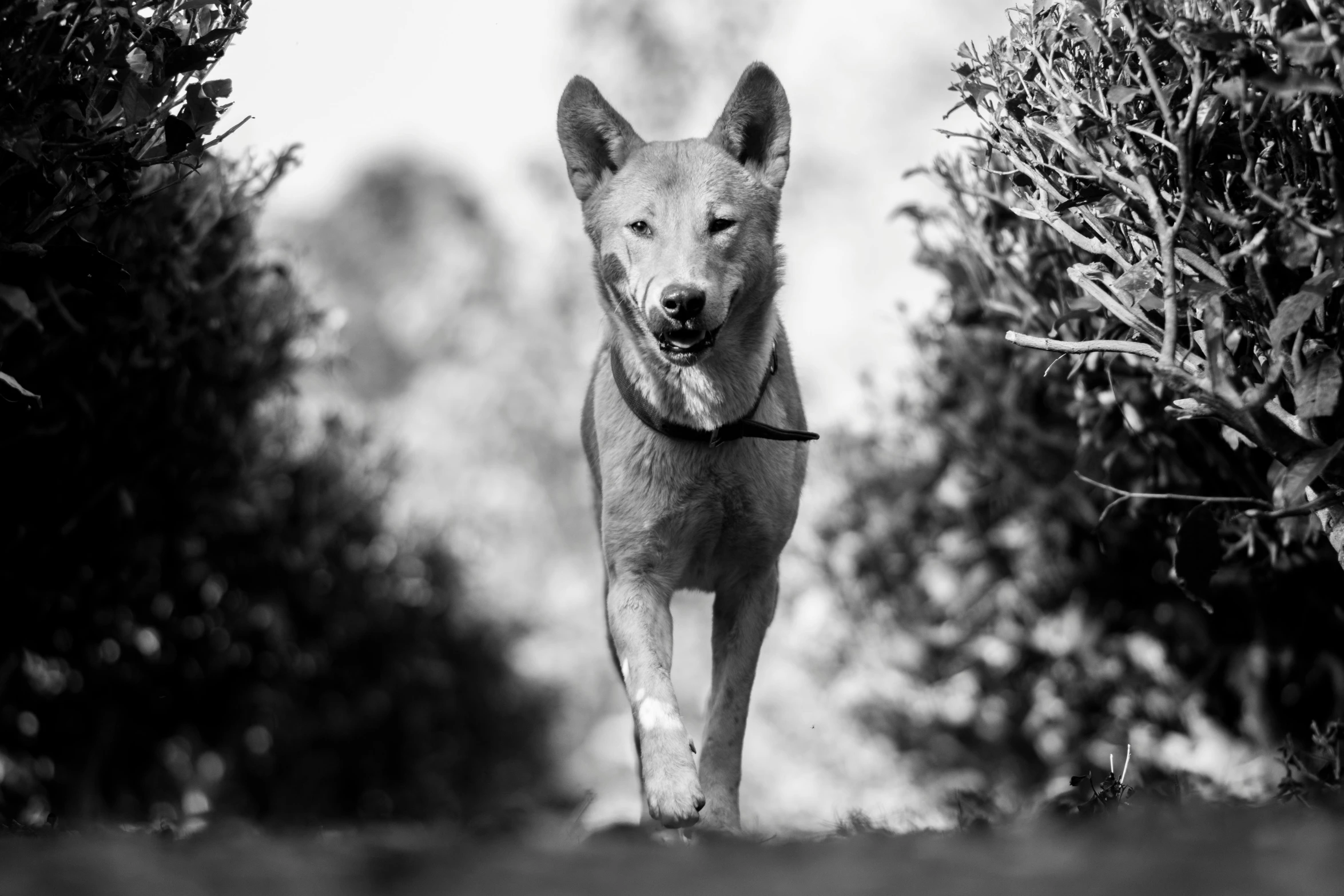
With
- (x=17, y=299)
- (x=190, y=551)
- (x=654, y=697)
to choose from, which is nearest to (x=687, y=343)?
(x=654, y=697)

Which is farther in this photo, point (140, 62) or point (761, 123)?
point (761, 123)

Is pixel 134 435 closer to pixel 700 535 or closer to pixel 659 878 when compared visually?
pixel 700 535

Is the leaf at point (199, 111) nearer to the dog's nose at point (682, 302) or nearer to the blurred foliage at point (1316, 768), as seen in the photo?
the dog's nose at point (682, 302)

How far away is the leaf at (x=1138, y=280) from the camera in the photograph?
381cm

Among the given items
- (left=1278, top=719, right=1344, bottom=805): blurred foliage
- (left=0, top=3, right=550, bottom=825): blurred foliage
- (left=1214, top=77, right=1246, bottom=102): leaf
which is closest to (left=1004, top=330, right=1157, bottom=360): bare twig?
(left=1214, top=77, right=1246, bottom=102): leaf

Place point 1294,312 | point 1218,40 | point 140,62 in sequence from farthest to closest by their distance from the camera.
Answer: point 140,62 < point 1294,312 < point 1218,40

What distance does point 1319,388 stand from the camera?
3414mm

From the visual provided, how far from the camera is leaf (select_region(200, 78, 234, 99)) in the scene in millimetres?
4043

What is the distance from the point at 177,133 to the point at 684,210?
174 centimetres

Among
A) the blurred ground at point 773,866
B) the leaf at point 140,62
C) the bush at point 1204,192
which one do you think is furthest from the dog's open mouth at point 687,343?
the blurred ground at point 773,866

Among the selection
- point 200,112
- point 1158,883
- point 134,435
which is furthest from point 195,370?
point 1158,883

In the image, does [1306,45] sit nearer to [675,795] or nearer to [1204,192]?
[1204,192]

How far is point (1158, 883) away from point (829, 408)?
674 inches

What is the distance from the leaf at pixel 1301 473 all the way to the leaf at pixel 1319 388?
0.09 meters
